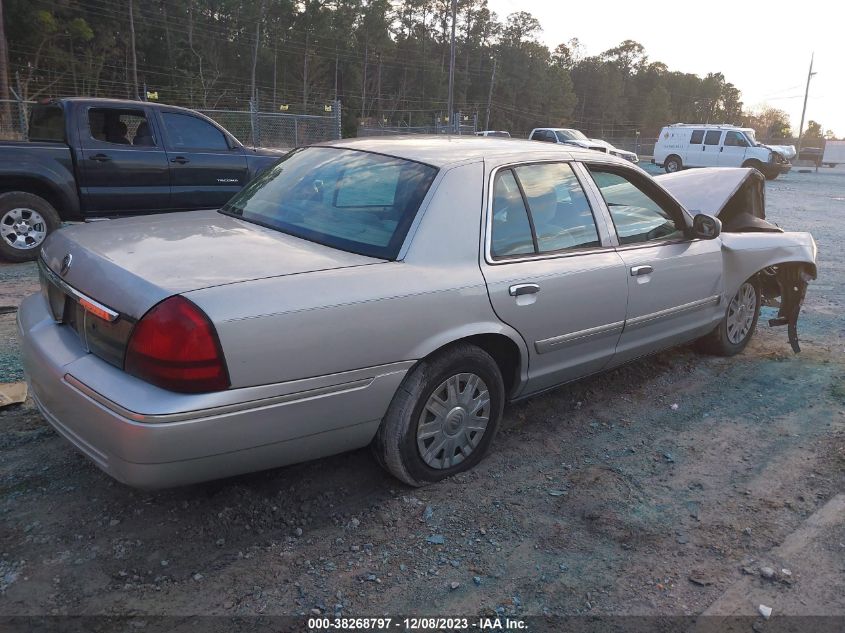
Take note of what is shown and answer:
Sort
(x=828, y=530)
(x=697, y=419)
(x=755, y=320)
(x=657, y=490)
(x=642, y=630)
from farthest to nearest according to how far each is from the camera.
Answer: (x=755, y=320), (x=697, y=419), (x=657, y=490), (x=828, y=530), (x=642, y=630)

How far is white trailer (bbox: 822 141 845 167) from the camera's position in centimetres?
4253

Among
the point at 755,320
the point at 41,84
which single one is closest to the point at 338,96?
the point at 41,84

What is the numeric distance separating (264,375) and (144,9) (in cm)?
6771

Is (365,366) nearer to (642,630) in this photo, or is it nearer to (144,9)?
(642,630)

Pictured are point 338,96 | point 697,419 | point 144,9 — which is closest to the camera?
point 697,419

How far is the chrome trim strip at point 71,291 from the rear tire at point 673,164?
28.4 metres

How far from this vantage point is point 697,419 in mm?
4297

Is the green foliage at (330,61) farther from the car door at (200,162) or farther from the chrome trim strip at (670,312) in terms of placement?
the chrome trim strip at (670,312)

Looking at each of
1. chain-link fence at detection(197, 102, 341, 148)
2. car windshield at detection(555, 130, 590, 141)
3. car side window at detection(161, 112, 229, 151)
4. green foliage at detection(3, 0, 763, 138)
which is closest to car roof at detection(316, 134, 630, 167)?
car side window at detection(161, 112, 229, 151)

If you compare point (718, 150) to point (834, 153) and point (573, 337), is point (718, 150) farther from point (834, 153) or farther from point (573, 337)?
point (573, 337)

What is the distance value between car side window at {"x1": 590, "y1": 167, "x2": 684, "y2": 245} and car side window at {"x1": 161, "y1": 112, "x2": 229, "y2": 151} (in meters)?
6.12

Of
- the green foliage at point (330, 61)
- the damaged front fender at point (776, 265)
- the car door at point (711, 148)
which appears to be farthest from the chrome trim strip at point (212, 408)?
the green foliage at point (330, 61)

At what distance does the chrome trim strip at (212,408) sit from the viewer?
2.41 meters

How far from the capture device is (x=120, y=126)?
820 cm
